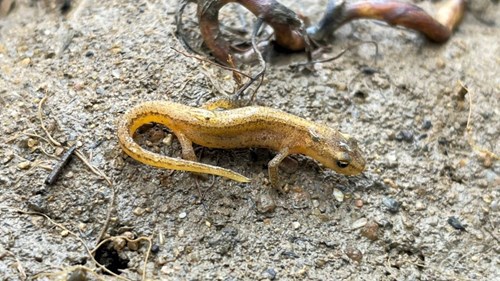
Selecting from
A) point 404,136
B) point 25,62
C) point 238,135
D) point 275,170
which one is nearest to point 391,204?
point 404,136

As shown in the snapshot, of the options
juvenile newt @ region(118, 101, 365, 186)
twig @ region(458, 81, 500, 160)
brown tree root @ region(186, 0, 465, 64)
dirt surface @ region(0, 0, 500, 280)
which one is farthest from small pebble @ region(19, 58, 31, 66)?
twig @ region(458, 81, 500, 160)

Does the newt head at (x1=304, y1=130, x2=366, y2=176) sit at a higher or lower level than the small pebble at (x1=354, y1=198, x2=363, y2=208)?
higher

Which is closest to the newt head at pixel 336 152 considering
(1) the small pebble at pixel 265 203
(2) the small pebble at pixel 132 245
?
(1) the small pebble at pixel 265 203

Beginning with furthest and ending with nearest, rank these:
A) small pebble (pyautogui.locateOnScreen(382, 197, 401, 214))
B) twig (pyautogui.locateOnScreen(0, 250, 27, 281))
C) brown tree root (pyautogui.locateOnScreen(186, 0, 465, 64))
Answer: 1. brown tree root (pyautogui.locateOnScreen(186, 0, 465, 64))
2. small pebble (pyautogui.locateOnScreen(382, 197, 401, 214))
3. twig (pyautogui.locateOnScreen(0, 250, 27, 281))

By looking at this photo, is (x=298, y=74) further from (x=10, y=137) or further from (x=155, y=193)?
(x=10, y=137)

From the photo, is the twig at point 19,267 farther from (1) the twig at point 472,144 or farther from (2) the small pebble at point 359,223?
(1) the twig at point 472,144

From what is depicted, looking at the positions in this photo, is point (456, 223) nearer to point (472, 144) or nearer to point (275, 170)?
point (472, 144)

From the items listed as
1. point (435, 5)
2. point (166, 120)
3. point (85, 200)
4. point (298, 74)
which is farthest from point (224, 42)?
point (435, 5)

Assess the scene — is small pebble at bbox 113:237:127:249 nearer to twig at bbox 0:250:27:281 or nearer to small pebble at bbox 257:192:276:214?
twig at bbox 0:250:27:281
